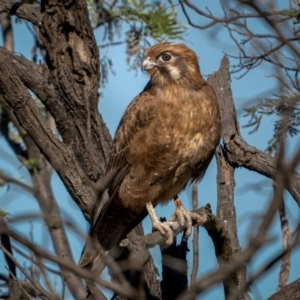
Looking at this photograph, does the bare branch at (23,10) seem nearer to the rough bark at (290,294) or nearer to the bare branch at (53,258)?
the rough bark at (290,294)

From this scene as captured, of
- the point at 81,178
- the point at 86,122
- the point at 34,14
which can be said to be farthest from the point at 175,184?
the point at 34,14

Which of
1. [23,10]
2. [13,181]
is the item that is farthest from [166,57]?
[13,181]

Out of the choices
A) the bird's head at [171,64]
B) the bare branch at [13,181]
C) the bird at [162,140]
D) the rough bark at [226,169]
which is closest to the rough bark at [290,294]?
the rough bark at [226,169]

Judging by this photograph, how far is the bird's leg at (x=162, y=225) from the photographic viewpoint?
399cm

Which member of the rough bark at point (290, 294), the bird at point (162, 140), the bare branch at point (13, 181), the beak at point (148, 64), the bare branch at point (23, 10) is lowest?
the rough bark at point (290, 294)

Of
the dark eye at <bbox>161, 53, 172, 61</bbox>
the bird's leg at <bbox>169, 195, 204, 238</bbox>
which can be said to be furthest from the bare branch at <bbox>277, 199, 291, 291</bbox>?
the dark eye at <bbox>161, 53, 172, 61</bbox>

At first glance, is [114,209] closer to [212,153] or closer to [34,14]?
[212,153]

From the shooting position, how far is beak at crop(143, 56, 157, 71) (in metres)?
4.42

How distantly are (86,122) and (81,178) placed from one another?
88cm

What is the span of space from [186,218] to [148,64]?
938 mm

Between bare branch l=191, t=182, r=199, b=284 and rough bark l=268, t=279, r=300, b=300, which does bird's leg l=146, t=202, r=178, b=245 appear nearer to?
bare branch l=191, t=182, r=199, b=284

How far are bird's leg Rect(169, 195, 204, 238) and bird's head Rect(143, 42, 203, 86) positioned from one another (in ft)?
2.49

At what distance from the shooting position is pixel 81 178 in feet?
14.3

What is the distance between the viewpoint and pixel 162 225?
13.9 feet
